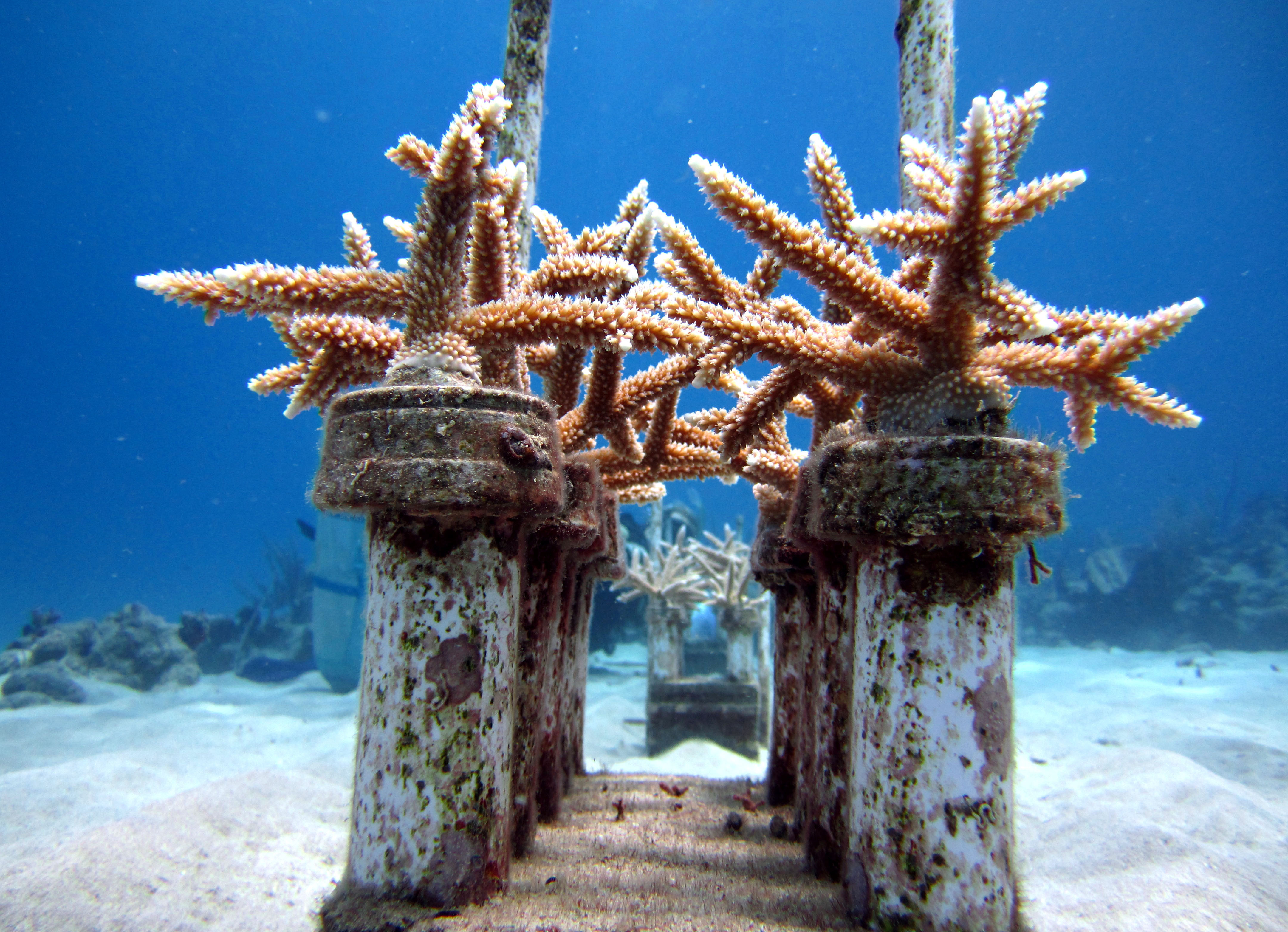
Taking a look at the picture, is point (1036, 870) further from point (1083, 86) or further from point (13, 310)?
point (13, 310)

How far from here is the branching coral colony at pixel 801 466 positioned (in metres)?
1.46

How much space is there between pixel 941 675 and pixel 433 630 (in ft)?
4.13

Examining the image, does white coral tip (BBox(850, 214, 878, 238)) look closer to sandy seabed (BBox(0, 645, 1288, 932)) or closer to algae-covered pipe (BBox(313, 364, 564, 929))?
algae-covered pipe (BBox(313, 364, 564, 929))

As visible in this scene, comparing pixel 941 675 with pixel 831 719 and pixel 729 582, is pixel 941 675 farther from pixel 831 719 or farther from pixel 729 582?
pixel 729 582

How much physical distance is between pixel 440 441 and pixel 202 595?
266 feet

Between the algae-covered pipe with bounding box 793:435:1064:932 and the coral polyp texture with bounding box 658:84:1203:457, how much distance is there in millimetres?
271

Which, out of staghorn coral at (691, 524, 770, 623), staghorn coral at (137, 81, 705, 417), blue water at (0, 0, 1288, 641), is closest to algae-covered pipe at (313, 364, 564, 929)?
staghorn coral at (137, 81, 705, 417)

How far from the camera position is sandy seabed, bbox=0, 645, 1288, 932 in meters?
2.25

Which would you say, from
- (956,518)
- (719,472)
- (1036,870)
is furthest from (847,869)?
(1036,870)

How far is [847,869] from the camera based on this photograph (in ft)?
5.20

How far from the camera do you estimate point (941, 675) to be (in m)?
1.46

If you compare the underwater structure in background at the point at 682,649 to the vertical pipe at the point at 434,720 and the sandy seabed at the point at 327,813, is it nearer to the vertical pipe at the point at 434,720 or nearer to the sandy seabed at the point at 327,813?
the sandy seabed at the point at 327,813

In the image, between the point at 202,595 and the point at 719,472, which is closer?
the point at 719,472

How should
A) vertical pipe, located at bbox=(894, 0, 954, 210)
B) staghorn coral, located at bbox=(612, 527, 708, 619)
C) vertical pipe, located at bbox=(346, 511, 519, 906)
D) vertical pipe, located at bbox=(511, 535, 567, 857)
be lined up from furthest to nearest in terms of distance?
staghorn coral, located at bbox=(612, 527, 708, 619), vertical pipe, located at bbox=(894, 0, 954, 210), vertical pipe, located at bbox=(511, 535, 567, 857), vertical pipe, located at bbox=(346, 511, 519, 906)
